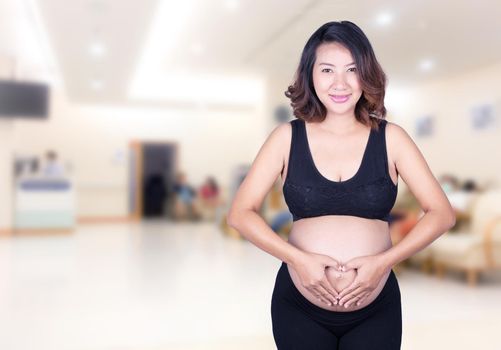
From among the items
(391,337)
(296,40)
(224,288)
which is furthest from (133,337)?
(391,337)

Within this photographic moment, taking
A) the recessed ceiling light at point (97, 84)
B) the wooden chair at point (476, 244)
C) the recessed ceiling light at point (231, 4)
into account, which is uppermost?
the recessed ceiling light at point (231, 4)

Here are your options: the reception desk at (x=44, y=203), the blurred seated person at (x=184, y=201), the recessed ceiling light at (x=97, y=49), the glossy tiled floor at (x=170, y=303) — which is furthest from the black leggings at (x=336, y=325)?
the blurred seated person at (x=184, y=201)

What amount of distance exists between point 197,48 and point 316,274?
7012mm

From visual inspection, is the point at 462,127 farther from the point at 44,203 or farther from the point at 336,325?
the point at 44,203

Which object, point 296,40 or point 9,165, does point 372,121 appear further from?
point 9,165

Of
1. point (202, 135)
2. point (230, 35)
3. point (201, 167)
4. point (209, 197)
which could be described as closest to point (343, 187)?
point (230, 35)

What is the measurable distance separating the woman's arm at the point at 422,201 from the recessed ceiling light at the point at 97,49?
6.35m

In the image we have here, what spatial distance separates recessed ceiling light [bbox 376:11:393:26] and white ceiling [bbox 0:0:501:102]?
2cm

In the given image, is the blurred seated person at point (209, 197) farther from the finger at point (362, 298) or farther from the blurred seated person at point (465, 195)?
the finger at point (362, 298)

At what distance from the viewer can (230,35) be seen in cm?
693

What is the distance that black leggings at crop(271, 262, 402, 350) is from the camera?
1.23 m

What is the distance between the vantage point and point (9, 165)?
7.68 m

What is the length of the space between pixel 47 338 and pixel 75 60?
17.8 ft

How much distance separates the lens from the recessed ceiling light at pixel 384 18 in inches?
112
